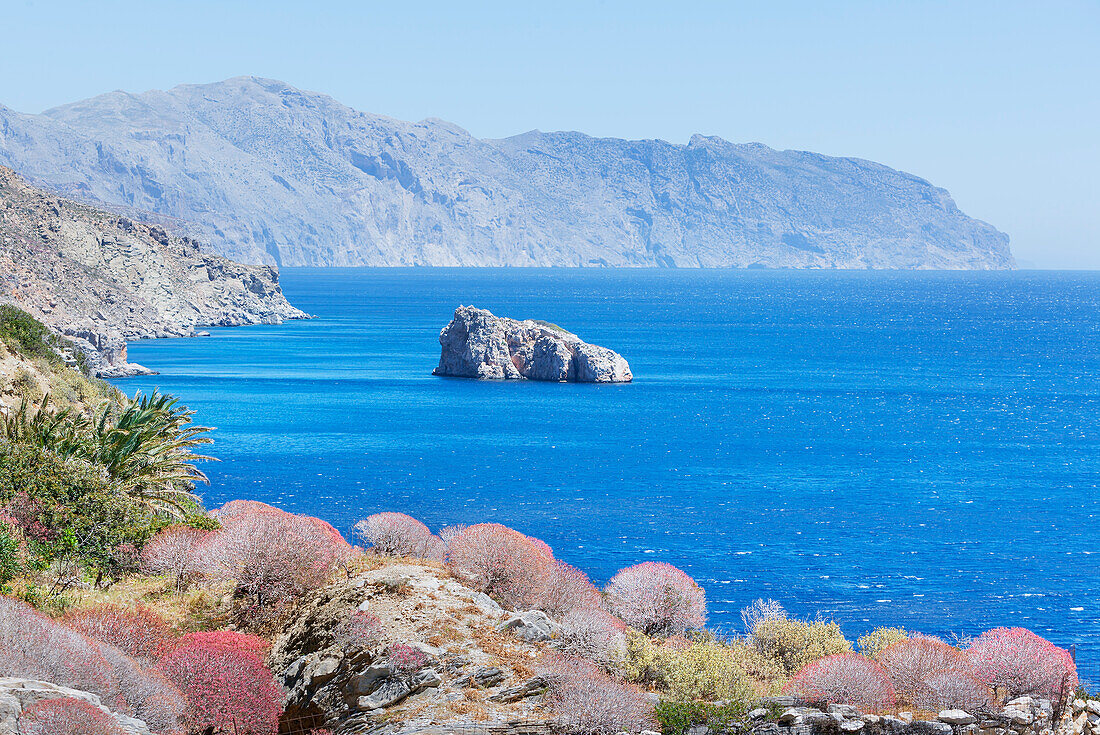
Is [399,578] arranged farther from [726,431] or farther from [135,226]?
[135,226]

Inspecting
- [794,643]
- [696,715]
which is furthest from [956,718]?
[794,643]

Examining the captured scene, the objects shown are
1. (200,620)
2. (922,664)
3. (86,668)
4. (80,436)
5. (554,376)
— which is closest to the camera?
(86,668)

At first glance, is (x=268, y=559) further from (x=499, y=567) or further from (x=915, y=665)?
(x=915, y=665)

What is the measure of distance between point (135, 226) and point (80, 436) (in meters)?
171

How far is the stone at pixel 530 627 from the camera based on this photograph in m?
18.8

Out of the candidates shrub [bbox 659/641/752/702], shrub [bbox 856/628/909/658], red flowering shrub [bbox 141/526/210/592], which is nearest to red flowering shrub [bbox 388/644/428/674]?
shrub [bbox 659/641/752/702]

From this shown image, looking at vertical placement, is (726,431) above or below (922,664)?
below

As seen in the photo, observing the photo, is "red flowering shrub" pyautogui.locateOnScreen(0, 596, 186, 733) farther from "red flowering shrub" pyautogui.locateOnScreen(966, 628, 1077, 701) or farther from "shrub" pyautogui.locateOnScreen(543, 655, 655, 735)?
"red flowering shrub" pyautogui.locateOnScreen(966, 628, 1077, 701)

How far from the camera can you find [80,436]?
25391 millimetres

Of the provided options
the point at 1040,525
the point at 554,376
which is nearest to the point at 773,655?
the point at 1040,525

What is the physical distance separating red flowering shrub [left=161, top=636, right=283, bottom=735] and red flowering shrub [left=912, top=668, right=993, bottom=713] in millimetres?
11313

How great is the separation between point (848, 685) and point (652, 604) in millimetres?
7538

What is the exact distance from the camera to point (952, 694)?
719 inches

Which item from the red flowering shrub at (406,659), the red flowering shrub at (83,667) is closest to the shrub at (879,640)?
the red flowering shrub at (406,659)
